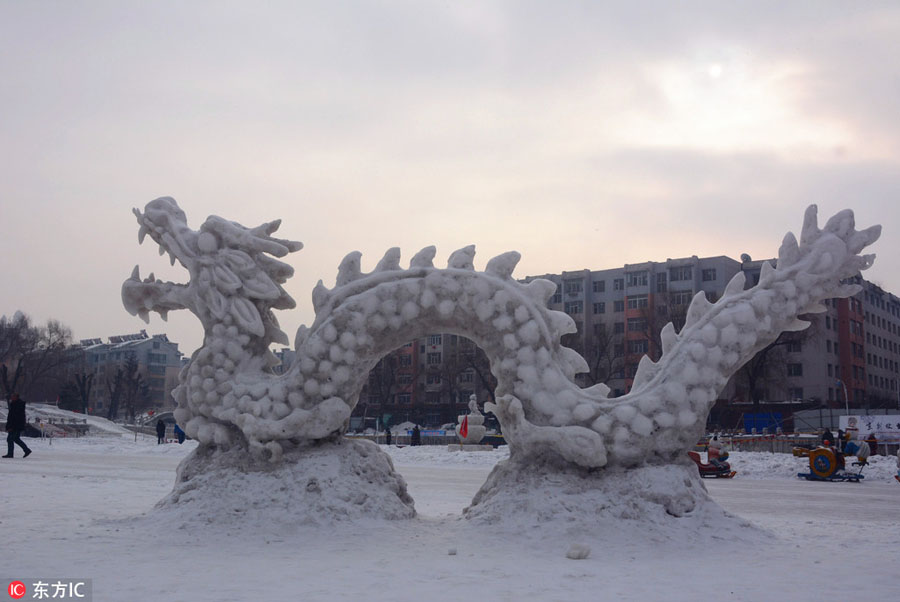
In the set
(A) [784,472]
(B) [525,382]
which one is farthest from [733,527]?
(A) [784,472]

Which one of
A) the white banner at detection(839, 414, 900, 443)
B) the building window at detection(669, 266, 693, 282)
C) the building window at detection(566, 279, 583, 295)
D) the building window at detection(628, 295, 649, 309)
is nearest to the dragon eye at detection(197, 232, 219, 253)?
the white banner at detection(839, 414, 900, 443)

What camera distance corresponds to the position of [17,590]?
3852mm

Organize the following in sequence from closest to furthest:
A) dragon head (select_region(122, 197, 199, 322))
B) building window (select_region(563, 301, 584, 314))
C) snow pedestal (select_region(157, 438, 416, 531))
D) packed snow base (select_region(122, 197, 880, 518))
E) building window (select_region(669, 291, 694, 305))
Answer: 1. snow pedestal (select_region(157, 438, 416, 531))
2. packed snow base (select_region(122, 197, 880, 518))
3. dragon head (select_region(122, 197, 199, 322))
4. building window (select_region(669, 291, 694, 305))
5. building window (select_region(563, 301, 584, 314))

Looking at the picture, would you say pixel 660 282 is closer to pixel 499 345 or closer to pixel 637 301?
pixel 637 301

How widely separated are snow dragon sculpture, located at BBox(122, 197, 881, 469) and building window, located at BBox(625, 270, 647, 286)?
4857 cm

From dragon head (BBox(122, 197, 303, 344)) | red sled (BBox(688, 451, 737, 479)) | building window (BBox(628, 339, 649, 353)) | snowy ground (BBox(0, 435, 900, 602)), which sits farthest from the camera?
building window (BBox(628, 339, 649, 353))

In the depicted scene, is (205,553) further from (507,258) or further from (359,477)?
(507,258)

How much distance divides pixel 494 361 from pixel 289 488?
1.86 metres

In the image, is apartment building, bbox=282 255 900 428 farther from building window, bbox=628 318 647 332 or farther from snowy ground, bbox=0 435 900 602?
snowy ground, bbox=0 435 900 602

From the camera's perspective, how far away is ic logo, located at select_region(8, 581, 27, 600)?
377 cm

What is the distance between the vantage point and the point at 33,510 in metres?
7.22

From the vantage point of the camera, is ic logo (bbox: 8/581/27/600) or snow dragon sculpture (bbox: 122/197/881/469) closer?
ic logo (bbox: 8/581/27/600)

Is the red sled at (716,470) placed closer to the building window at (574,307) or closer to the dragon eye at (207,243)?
the dragon eye at (207,243)

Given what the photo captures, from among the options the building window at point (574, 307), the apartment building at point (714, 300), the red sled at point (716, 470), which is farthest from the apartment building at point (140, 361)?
the red sled at point (716, 470)
